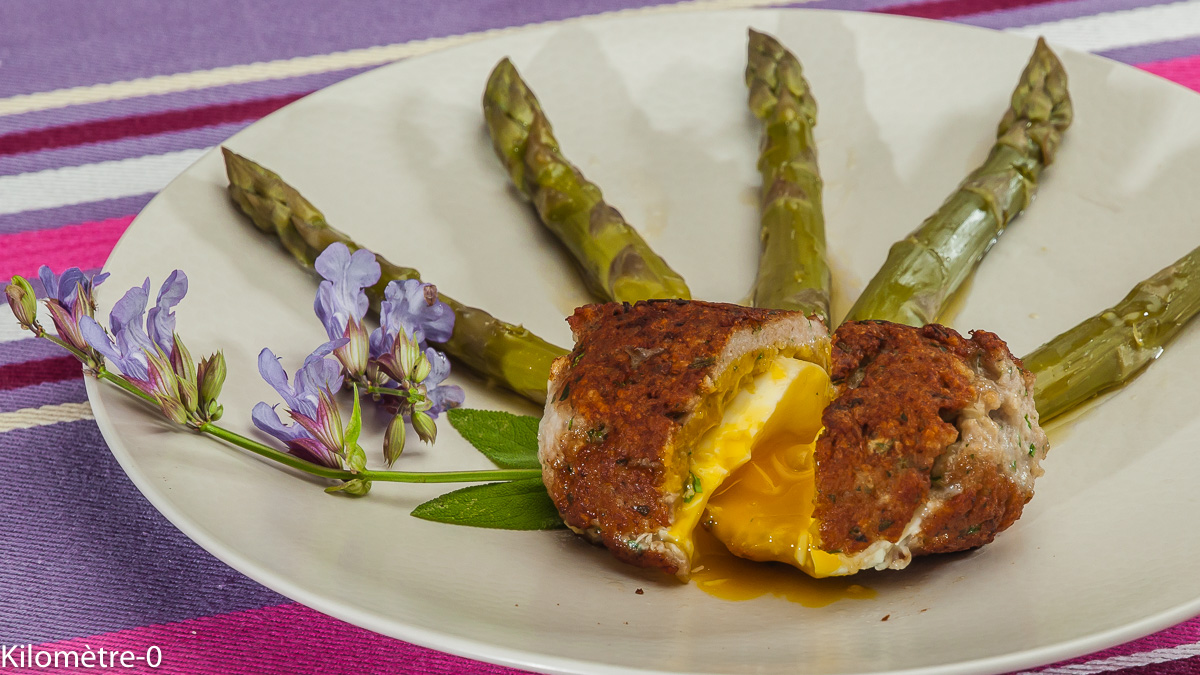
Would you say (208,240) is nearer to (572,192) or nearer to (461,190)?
(461,190)

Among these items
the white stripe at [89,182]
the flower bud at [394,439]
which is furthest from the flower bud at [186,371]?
the white stripe at [89,182]

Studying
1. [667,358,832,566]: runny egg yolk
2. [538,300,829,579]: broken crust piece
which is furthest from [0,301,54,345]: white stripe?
[667,358,832,566]: runny egg yolk

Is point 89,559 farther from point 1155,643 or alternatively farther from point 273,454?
point 1155,643

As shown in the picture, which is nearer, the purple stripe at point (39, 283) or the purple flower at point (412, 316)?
the purple flower at point (412, 316)

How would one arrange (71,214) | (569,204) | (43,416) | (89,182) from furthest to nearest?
(89,182) < (71,214) < (569,204) < (43,416)

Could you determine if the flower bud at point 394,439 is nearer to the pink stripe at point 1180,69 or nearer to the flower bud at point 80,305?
the flower bud at point 80,305

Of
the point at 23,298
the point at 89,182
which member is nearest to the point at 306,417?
the point at 23,298
